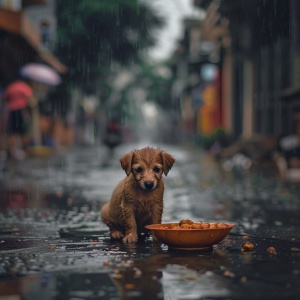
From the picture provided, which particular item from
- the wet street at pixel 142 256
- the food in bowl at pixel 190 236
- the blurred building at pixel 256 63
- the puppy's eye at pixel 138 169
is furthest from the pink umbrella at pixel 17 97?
the food in bowl at pixel 190 236

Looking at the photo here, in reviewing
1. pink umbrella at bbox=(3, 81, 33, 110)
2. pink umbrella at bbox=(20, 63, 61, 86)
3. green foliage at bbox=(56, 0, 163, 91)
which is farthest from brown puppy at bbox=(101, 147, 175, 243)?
green foliage at bbox=(56, 0, 163, 91)

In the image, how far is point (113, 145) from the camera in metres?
37.4

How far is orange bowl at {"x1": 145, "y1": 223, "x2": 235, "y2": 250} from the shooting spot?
21.5ft

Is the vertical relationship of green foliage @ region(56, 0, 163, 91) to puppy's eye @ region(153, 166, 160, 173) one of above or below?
above

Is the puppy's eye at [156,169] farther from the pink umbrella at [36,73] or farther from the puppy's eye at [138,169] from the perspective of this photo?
the pink umbrella at [36,73]

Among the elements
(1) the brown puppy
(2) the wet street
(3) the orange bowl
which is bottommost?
(2) the wet street

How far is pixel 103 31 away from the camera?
1754 inches

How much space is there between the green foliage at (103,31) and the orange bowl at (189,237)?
36804 millimetres

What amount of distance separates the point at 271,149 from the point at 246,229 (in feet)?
56.1

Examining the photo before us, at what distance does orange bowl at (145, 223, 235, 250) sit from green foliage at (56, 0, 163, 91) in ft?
121

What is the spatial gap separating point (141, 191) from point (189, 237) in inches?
29.8

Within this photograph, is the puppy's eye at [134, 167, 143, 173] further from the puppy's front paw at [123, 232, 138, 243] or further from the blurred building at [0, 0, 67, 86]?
the blurred building at [0, 0, 67, 86]

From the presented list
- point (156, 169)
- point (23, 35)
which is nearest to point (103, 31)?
point (23, 35)

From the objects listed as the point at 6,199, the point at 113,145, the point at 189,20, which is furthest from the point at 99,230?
the point at 189,20
